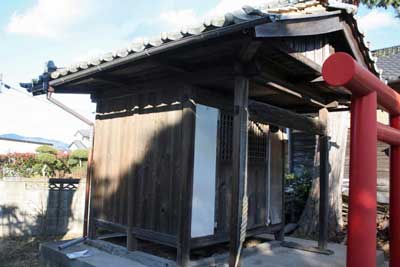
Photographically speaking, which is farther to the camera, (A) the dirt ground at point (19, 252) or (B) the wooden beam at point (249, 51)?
(A) the dirt ground at point (19, 252)

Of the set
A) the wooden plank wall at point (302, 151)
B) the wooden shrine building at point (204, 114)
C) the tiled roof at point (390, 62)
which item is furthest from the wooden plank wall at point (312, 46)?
the wooden plank wall at point (302, 151)

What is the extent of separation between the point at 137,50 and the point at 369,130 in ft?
7.87

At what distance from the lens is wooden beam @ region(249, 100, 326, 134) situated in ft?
13.3

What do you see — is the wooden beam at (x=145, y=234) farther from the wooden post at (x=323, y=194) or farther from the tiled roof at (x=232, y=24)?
the wooden post at (x=323, y=194)

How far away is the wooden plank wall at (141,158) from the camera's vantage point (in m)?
4.54

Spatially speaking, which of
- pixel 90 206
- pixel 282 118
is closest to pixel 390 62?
pixel 282 118

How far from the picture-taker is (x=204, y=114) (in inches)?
181

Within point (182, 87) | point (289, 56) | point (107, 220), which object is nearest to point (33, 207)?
point (107, 220)

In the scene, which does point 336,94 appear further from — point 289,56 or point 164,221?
point 164,221

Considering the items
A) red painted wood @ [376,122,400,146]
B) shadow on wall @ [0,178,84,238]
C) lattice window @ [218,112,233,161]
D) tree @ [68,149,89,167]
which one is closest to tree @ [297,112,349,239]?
lattice window @ [218,112,233,161]

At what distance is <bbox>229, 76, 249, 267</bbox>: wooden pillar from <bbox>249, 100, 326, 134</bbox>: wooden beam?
214 mm

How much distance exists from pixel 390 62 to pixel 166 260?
8.93 meters

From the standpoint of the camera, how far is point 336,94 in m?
5.48

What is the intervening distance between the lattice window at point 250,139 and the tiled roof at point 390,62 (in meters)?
3.23
